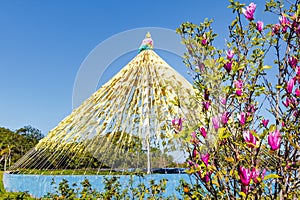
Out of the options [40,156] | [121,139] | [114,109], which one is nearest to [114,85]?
[114,109]

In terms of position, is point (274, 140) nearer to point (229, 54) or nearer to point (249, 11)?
point (229, 54)

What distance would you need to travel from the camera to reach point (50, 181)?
17.9ft

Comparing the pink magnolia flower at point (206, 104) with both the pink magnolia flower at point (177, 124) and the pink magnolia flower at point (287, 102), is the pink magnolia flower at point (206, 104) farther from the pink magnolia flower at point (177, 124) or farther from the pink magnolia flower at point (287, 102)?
the pink magnolia flower at point (287, 102)

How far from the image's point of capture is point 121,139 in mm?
5516

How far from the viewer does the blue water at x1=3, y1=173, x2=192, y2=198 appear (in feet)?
13.7

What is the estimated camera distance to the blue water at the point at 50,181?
4176 millimetres

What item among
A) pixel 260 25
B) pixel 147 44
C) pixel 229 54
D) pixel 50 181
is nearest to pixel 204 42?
pixel 229 54

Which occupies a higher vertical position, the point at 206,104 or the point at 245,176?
the point at 206,104

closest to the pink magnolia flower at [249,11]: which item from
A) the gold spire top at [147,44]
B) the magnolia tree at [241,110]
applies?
the magnolia tree at [241,110]

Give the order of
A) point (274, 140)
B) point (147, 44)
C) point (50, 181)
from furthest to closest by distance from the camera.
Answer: point (147, 44), point (50, 181), point (274, 140)

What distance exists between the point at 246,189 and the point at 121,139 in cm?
452

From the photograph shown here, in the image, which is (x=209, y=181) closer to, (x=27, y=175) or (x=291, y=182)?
(x=291, y=182)

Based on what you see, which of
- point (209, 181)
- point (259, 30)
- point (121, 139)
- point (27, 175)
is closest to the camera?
point (209, 181)

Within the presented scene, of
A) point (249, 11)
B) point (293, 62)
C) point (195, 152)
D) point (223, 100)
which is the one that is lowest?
point (195, 152)
